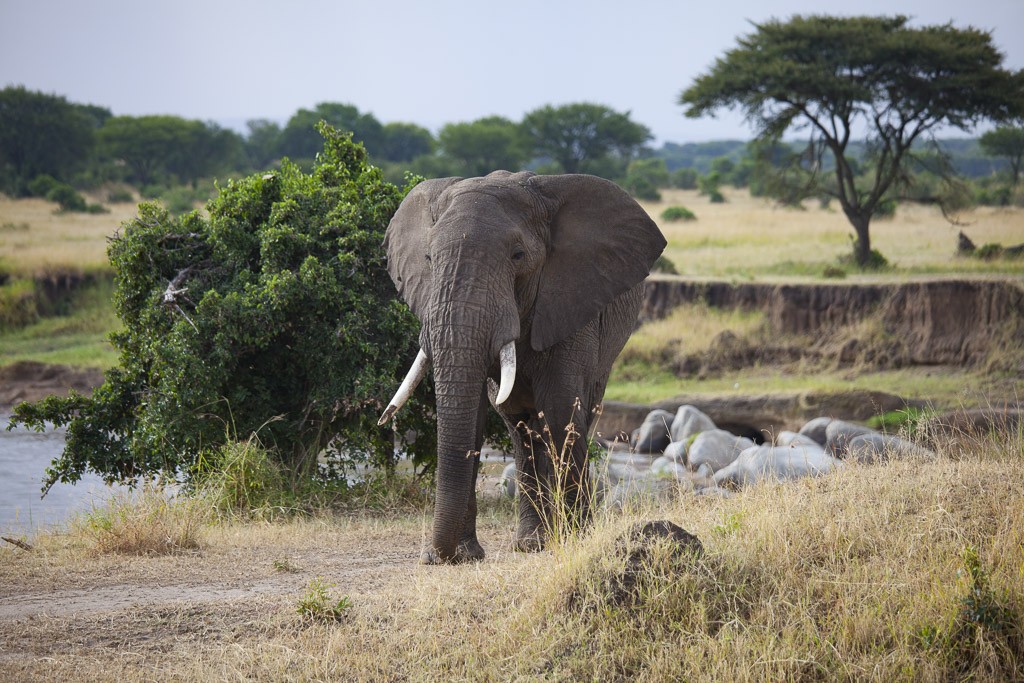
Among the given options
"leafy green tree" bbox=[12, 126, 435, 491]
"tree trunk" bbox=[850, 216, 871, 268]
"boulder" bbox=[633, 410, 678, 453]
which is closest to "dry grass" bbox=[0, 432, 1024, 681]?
"leafy green tree" bbox=[12, 126, 435, 491]

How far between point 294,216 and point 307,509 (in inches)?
123

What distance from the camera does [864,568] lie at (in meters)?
5.72

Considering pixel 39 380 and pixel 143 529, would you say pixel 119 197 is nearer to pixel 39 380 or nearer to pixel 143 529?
pixel 39 380

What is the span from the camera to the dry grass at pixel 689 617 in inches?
204

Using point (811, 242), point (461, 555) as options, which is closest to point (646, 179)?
point (811, 242)

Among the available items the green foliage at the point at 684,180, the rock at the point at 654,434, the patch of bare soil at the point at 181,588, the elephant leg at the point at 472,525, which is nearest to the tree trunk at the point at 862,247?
the rock at the point at 654,434

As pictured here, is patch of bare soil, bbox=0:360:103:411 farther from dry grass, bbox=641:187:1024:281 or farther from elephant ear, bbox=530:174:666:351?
elephant ear, bbox=530:174:666:351

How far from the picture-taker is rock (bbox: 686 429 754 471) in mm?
15912

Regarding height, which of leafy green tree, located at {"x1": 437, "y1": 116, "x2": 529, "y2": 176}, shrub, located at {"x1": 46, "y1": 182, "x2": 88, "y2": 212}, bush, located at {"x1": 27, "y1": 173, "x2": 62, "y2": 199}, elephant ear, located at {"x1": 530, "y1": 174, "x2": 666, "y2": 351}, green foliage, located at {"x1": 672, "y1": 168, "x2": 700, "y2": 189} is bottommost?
elephant ear, located at {"x1": 530, "y1": 174, "x2": 666, "y2": 351}

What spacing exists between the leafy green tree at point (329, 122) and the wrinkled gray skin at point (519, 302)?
2494 inches

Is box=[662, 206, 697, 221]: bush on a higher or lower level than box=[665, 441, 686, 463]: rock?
higher

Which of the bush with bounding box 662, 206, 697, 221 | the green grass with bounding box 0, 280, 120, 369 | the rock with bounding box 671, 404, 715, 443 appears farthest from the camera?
the bush with bounding box 662, 206, 697, 221

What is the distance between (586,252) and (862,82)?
23.7 m

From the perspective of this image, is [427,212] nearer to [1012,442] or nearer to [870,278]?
[1012,442]
